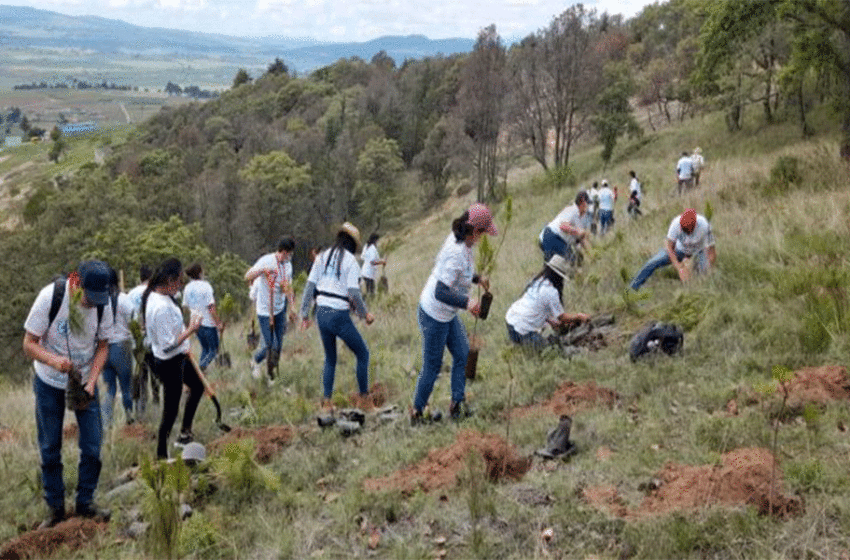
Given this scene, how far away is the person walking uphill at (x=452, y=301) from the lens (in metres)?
6.25

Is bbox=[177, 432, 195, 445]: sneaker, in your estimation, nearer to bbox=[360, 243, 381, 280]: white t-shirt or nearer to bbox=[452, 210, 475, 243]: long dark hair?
bbox=[452, 210, 475, 243]: long dark hair

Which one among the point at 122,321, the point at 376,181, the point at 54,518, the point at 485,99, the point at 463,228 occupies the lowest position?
the point at 376,181

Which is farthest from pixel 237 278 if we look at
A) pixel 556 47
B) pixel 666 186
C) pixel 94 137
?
pixel 94 137

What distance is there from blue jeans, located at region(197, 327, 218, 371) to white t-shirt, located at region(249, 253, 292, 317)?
2.23 feet

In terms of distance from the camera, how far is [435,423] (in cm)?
669

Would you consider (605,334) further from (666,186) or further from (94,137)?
(94,137)

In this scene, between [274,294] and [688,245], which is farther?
A: [688,245]

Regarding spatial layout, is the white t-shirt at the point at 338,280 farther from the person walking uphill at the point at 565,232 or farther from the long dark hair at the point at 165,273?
the person walking uphill at the point at 565,232

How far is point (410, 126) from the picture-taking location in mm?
66562

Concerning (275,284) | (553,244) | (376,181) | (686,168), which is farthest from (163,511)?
(376,181)

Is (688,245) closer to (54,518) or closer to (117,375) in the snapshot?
(117,375)

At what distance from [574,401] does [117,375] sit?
458 centimetres

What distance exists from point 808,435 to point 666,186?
19.2m

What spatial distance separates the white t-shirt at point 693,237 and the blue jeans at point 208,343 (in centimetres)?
594
